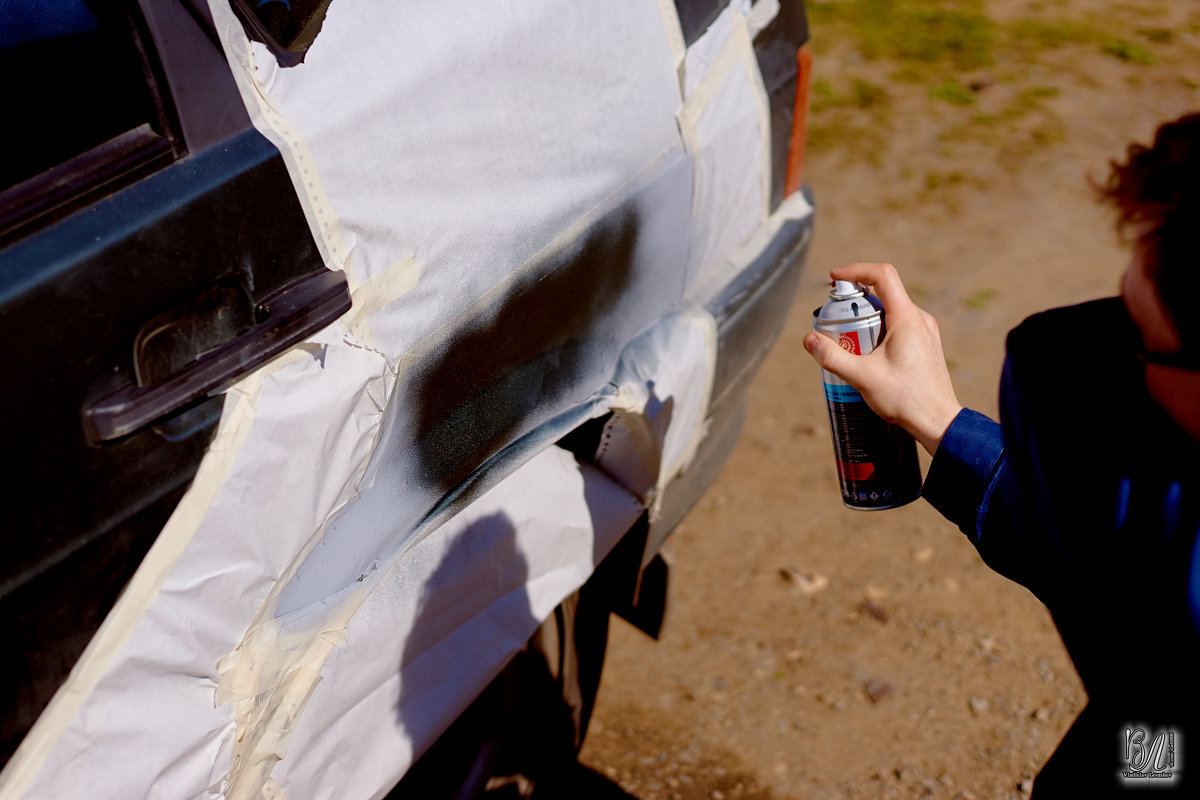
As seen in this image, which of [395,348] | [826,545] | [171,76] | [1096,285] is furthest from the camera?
[1096,285]

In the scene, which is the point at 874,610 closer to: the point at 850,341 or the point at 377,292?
the point at 850,341

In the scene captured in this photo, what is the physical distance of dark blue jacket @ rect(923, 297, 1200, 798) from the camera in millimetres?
1029

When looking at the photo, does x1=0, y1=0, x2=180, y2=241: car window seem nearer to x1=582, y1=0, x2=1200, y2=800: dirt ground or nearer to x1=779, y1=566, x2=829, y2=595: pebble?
x1=582, y1=0, x2=1200, y2=800: dirt ground

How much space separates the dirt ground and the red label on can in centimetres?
43

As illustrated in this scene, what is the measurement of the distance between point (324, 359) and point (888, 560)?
225 centimetres

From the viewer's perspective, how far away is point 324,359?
1451 millimetres

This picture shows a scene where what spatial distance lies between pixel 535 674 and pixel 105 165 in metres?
1.55

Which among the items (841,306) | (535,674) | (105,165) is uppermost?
(105,165)

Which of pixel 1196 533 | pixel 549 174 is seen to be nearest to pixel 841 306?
pixel 549 174

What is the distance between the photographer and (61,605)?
1208 mm

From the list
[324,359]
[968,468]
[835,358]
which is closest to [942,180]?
[835,358]

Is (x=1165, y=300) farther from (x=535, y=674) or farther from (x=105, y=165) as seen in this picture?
(x=535, y=674)

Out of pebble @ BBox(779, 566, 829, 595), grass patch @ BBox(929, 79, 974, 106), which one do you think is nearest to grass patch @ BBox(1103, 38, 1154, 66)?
grass patch @ BBox(929, 79, 974, 106)

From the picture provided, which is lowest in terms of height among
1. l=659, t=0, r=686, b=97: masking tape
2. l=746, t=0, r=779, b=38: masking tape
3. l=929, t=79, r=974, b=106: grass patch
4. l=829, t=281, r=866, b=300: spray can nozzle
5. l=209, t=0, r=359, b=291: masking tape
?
l=929, t=79, r=974, b=106: grass patch
